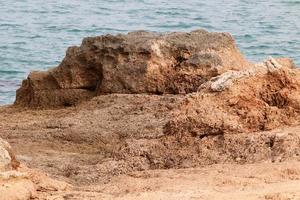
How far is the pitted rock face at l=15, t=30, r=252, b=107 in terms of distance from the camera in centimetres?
825

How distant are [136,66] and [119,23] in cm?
1173

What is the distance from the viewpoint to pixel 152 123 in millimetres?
6902

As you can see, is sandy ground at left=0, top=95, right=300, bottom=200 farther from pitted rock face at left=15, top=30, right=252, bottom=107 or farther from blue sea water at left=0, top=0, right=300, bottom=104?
blue sea water at left=0, top=0, right=300, bottom=104

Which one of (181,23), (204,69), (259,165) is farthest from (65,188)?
(181,23)

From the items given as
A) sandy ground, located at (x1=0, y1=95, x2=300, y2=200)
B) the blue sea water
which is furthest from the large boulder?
the blue sea water

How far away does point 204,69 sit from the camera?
8.18m

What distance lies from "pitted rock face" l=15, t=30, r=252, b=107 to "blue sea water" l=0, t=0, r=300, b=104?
386 cm

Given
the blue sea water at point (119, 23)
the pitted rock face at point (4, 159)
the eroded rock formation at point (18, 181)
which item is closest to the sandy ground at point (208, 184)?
the eroded rock formation at point (18, 181)

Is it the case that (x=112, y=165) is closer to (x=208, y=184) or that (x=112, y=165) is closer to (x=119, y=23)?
(x=208, y=184)

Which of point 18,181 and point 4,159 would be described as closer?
point 18,181

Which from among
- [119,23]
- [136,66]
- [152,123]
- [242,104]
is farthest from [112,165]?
[119,23]

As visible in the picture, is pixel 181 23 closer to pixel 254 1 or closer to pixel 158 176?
pixel 254 1

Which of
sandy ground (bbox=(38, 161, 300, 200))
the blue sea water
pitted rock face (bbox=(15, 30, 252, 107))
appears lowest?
the blue sea water

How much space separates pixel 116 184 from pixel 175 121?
0.95 m
